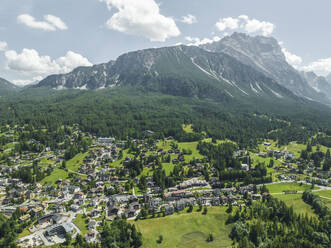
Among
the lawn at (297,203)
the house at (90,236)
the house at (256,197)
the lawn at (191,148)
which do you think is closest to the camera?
the house at (90,236)

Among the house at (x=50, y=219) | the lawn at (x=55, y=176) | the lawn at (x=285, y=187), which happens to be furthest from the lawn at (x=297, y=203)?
the lawn at (x=55, y=176)

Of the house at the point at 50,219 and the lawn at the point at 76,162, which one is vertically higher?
the lawn at the point at 76,162

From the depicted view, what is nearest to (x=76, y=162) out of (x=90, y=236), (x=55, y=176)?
(x=55, y=176)

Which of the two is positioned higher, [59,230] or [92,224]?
[92,224]

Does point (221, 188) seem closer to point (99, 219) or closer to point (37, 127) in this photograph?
point (99, 219)

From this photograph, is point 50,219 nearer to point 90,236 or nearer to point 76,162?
point 90,236

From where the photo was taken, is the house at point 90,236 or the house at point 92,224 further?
the house at point 92,224

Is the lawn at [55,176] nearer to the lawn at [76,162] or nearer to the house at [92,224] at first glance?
the lawn at [76,162]
